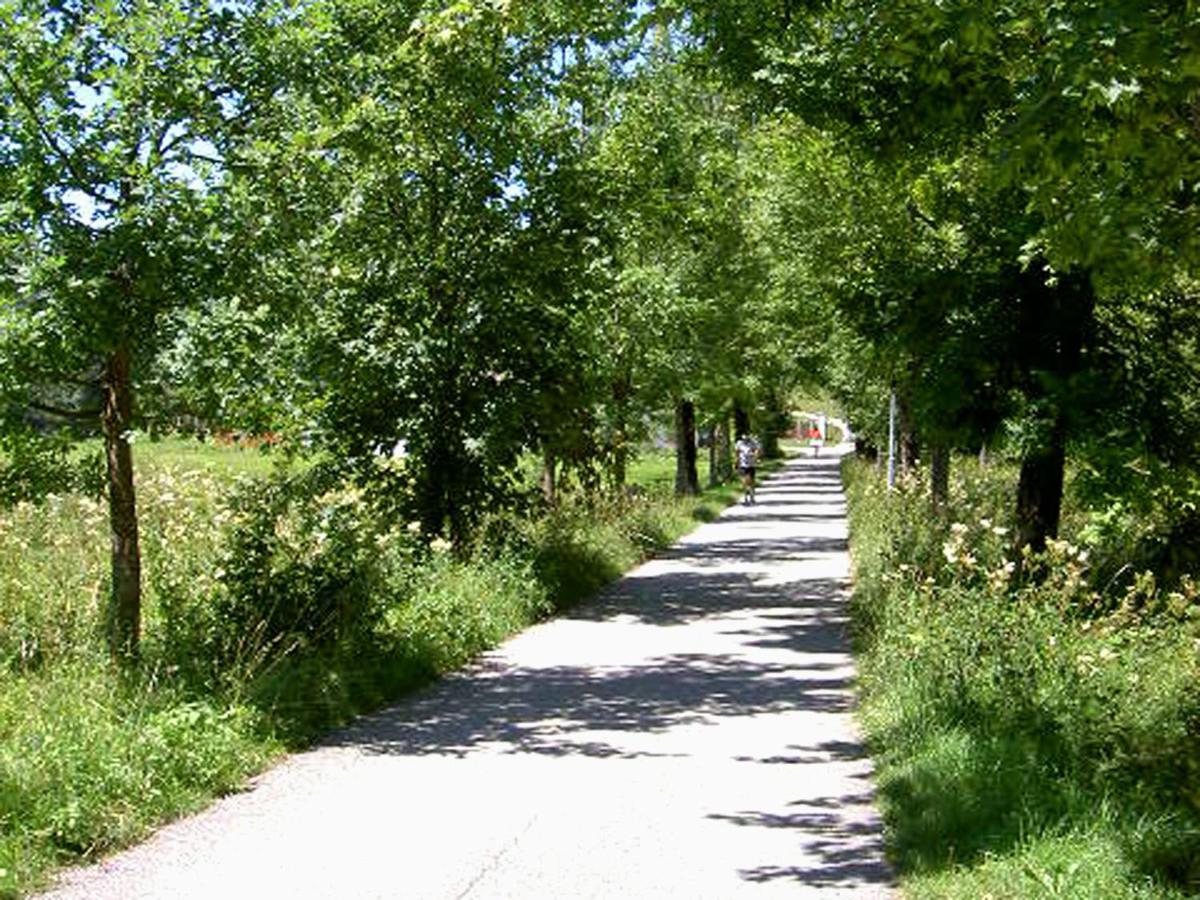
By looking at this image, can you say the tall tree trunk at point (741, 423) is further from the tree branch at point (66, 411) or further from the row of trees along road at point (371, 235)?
the tree branch at point (66, 411)

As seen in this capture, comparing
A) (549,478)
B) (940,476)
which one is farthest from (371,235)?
(940,476)

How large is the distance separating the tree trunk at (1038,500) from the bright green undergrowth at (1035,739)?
2.44 meters

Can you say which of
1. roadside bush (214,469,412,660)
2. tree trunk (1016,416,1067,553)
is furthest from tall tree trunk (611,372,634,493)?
roadside bush (214,469,412,660)

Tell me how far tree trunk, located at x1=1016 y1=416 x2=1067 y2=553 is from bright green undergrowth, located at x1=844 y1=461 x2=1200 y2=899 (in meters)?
2.44

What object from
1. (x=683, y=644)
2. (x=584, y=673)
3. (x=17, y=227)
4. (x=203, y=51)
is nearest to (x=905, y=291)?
(x=683, y=644)

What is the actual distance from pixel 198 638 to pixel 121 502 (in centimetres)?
105

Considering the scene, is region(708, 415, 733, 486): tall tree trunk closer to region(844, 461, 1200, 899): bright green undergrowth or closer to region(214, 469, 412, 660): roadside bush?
region(214, 469, 412, 660): roadside bush

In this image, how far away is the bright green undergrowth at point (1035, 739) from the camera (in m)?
5.20

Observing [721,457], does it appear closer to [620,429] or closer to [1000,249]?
[620,429]

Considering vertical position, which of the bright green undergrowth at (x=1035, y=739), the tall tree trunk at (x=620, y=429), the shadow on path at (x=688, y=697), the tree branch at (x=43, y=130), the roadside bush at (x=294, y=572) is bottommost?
the shadow on path at (x=688, y=697)

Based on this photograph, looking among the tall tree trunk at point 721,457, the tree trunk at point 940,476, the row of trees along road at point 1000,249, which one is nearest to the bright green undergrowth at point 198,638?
the row of trees along road at point 1000,249

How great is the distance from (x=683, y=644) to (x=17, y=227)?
7221 millimetres

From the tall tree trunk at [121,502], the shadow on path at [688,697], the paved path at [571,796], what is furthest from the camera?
the tall tree trunk at [121,502]

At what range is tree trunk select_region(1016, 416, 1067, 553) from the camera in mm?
12680
